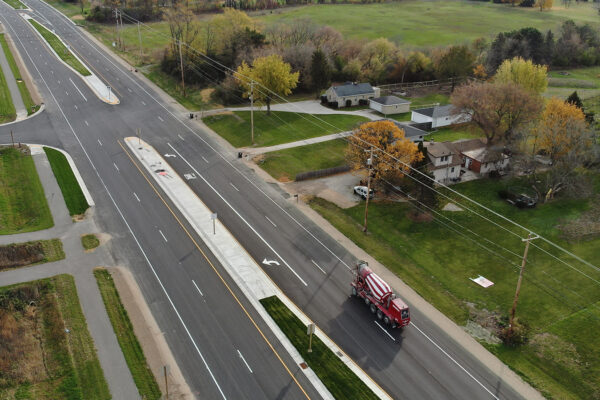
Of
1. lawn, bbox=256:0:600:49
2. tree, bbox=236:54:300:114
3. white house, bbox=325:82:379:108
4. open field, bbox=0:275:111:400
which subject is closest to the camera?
open field, bbox=0:275:111:400

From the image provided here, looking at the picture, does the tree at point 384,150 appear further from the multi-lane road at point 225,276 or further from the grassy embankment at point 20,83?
the grassy embankment at point 20,83

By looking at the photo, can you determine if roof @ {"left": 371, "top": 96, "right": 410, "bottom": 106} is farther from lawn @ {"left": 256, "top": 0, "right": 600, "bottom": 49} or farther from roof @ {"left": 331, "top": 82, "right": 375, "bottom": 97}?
lawn @ {"left": 256, "top": 0, "right": 600, "bottom": 49}

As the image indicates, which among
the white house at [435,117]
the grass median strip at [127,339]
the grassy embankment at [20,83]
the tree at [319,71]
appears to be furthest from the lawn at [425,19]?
the grass median strip at [127,339]

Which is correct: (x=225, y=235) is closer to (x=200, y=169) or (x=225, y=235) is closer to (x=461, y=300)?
(x=200, y=169)

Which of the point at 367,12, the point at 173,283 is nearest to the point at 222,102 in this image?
the point at 173,283

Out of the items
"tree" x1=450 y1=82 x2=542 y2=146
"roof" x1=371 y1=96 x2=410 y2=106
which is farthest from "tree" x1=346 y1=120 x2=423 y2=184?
"roof" x1=371 y1=96 x2=410 y2=106
